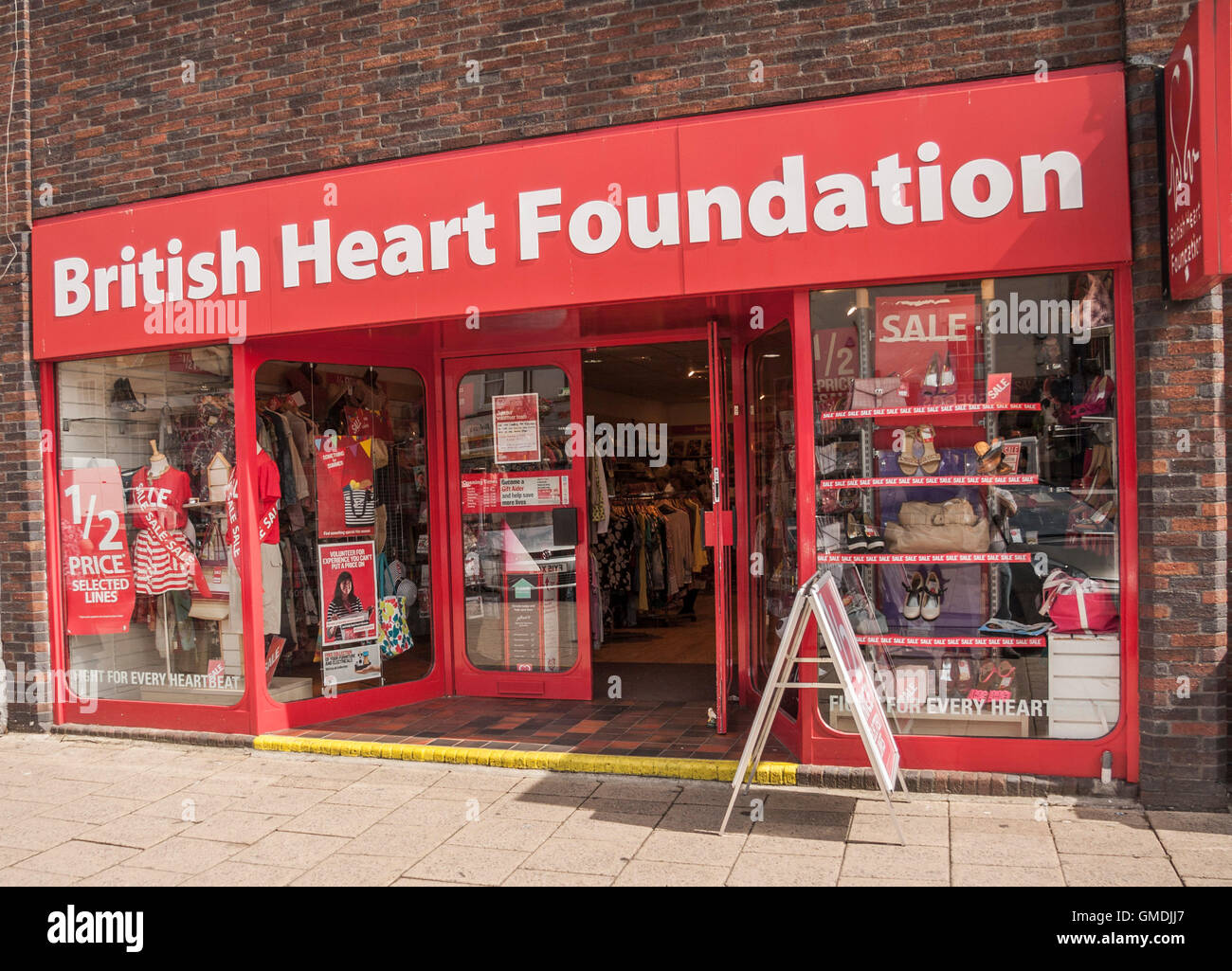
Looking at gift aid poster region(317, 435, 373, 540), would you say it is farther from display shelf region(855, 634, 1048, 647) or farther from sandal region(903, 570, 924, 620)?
sandal region(903, 570, 924, 620)

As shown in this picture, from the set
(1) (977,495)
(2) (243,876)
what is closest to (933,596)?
(1) (977,495)

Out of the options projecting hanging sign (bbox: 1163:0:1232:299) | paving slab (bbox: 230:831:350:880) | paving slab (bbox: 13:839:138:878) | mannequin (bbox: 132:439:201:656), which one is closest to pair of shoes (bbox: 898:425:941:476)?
projecting hanging sign (bbox: 1163:0:1232:299)

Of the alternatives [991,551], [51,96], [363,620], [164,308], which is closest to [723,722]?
[991,551]

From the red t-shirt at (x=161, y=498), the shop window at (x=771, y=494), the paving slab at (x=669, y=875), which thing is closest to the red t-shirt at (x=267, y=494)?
the red t-shirt at (x=161, y=498)

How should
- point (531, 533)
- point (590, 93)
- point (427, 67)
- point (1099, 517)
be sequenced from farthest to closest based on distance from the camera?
point (531, 533) < point (427, 67) < point (590, 93) < point (1099, 517)

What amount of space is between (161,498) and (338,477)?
1275mm

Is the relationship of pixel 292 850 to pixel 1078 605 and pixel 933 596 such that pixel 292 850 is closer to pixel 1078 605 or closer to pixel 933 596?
pixel 933 596

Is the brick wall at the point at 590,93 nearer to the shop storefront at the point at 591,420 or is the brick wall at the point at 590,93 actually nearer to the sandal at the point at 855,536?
the shop storefront at the point at 591,420

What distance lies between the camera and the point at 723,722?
20.3ft

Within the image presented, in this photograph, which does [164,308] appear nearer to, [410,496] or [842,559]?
[410,496]

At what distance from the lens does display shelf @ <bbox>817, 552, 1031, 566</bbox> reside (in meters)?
5.24

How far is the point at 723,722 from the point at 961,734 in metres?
1.54

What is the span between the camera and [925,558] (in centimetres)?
537

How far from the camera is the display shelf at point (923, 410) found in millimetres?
5199
